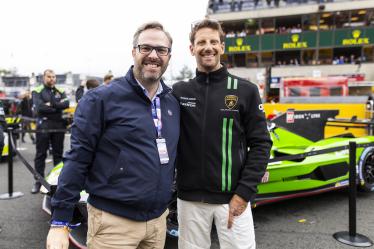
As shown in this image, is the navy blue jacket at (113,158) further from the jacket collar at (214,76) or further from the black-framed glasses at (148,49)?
the jacket collar at (214,76)

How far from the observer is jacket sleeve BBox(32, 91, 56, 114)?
17.9 feet

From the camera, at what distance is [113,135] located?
159 centimetres

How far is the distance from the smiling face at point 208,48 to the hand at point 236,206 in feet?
2.43

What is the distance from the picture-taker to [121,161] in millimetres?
1576

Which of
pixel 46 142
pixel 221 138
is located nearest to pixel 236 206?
pixel 221 138

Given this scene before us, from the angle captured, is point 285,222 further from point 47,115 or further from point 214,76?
point 47,115

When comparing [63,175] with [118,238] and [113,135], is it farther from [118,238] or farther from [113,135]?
[118,238]

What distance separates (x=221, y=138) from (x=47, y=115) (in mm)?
4347

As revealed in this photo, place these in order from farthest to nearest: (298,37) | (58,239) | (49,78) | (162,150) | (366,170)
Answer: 1. (298,37)
2. (49,78)
3. (366,170)
4. (162,150)
5. (58,239)

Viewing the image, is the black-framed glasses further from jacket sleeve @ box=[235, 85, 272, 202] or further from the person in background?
the person in background

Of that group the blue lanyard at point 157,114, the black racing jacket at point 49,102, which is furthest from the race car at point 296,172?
the black racing jacket at point 49,102

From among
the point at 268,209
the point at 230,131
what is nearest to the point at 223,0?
the point at 268,209

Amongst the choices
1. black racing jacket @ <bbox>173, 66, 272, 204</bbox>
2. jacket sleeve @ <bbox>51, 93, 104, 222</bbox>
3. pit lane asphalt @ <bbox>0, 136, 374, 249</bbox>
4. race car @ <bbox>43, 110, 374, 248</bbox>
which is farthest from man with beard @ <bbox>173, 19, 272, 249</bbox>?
pit lane asphalt @ <bbox>0, 136, 374, 249</bbox>

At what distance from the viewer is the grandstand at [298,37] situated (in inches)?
1028
